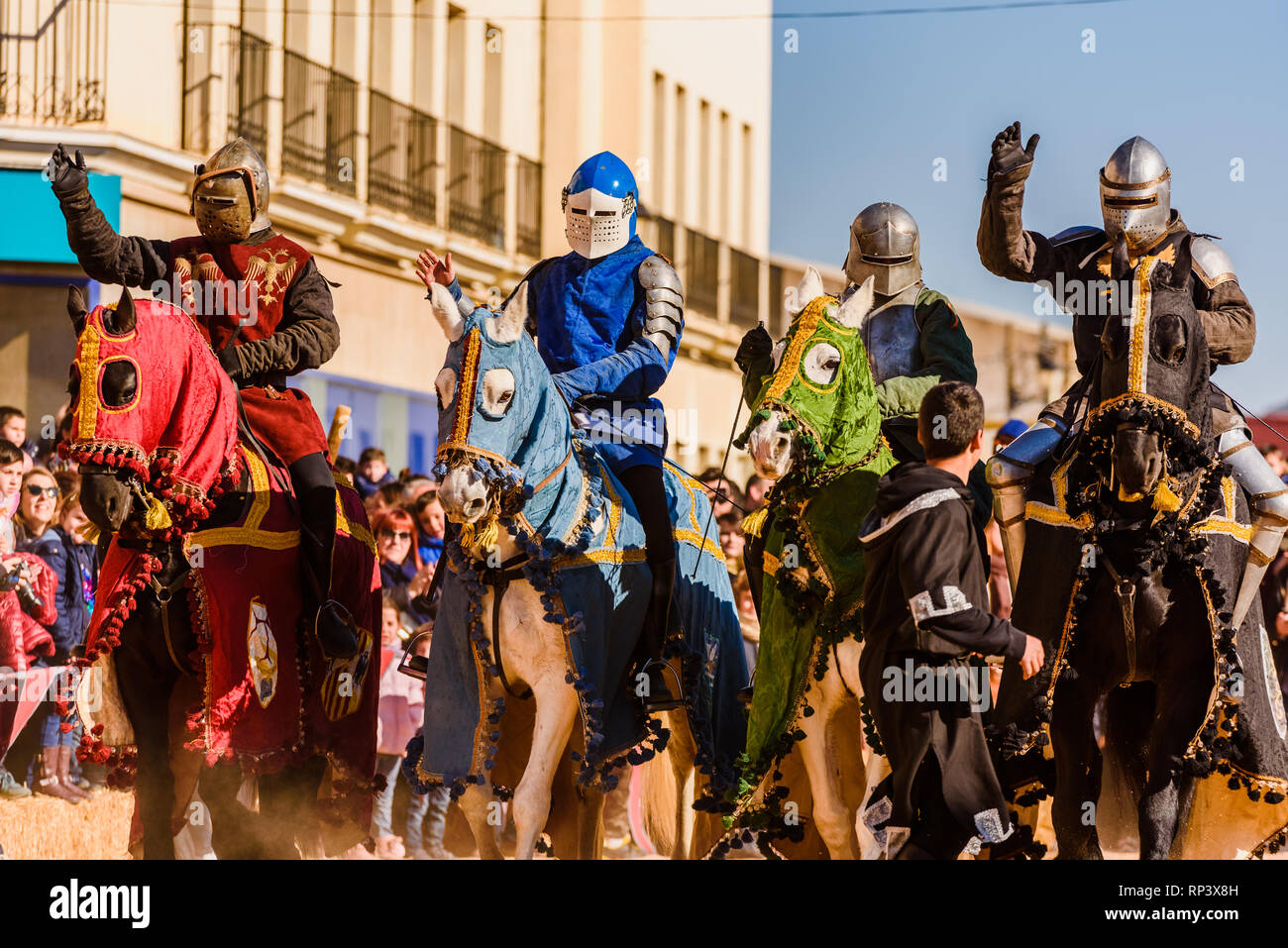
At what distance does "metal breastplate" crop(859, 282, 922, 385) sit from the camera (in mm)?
9375

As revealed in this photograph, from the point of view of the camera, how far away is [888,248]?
946 centimetres

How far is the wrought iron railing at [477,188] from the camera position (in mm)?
23484

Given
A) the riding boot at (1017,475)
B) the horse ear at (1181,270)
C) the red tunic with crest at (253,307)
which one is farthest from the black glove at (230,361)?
the horse ear at (1181,270)

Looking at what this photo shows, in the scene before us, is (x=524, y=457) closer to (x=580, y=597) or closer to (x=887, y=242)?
(x=580, y=597)

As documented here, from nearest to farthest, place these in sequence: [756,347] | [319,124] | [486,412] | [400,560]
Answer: [486,412], [756,347], [400,560], [319,124]

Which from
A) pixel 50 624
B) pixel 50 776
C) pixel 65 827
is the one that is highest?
pixel 50 624

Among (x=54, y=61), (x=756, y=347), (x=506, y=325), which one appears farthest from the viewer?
(x=54, y=61)

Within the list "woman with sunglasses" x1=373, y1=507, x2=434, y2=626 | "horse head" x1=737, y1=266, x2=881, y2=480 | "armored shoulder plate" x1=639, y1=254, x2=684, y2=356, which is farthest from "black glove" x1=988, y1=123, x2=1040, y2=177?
"woman with sunglasses" x1=373, y1=507, x2=434, y2=626

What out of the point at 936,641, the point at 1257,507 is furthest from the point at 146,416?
the point at 1257,507

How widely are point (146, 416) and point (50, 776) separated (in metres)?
4.58

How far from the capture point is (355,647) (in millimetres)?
9180

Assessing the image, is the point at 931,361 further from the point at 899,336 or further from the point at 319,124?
the point at 319,124

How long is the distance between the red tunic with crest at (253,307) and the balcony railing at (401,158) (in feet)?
40.6

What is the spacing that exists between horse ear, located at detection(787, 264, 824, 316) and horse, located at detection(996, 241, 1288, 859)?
1.18m
